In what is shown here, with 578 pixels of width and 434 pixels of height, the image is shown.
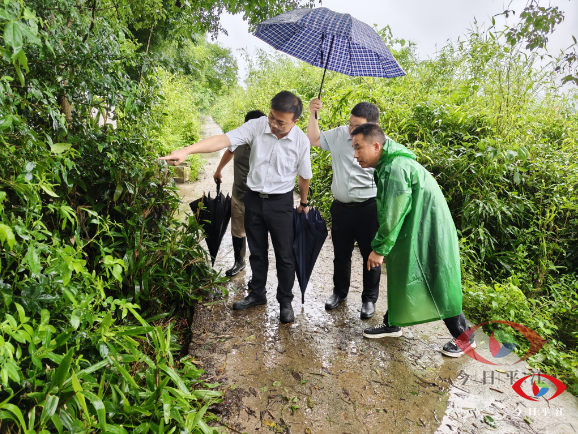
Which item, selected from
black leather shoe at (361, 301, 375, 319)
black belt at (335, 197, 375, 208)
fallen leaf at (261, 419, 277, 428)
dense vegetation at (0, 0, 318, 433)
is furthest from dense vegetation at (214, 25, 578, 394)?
dense vegetation at (0, 0, 318, 433)

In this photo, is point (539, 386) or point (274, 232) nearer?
point (539, 386)

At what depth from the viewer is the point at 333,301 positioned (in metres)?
3.30

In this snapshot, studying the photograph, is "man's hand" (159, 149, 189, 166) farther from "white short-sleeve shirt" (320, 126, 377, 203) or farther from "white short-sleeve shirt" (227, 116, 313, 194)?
"white short-sleeve shirt" (320, 126, 377, 203)

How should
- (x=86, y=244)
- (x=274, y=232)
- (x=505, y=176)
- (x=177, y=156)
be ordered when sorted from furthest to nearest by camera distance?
(x=505, y=176) < (x=274, y=232) < (x=177, y=156) < (x=86, y=244)

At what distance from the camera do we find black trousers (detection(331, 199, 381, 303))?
117 inches

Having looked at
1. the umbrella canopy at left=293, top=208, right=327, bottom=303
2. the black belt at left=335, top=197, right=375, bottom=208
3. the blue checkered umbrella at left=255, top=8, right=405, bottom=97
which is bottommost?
the umbrella canopy at left=293, top=208, right=327, bottom=303

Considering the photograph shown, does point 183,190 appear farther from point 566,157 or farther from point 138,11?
point 566,157

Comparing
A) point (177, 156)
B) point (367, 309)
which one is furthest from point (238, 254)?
point (177, 156)

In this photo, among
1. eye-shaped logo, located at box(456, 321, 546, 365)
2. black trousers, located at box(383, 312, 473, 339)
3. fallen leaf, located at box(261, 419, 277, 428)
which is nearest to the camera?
fallen leaf, located at box(261, 419, 277, 428)

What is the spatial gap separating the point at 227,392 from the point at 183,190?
208 inches

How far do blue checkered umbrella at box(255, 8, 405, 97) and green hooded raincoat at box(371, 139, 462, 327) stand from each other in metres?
0.96

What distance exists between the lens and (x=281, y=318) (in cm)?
302

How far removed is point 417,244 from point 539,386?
1287mm

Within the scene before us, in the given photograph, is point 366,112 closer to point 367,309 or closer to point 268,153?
point 268,153
